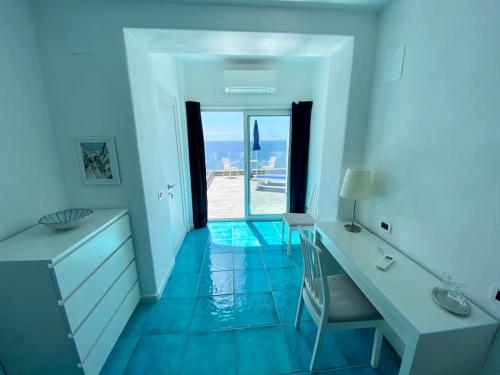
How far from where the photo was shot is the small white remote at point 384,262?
1291 millimetres

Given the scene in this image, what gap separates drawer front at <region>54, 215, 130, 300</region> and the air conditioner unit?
2.27 metres

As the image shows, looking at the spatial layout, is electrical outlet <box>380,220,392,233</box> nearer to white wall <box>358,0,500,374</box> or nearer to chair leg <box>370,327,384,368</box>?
white wall <box>358,0,500,374</box>

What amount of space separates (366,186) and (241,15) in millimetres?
1653

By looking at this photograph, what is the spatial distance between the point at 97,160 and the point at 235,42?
153cm

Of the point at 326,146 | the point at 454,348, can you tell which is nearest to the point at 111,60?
the point at 326,146

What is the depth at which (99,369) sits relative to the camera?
1.36 m

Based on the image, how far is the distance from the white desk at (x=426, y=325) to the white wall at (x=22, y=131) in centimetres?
223

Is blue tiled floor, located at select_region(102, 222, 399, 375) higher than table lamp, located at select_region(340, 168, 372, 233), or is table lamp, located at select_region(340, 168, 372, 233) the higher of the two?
table lamp, located at select_region(340, 168, 372, 233)

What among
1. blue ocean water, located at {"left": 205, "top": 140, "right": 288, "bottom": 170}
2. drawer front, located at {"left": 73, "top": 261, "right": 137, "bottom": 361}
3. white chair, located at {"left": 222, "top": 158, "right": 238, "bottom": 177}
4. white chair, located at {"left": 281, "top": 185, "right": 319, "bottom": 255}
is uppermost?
blue ocean water, located at {"left": 205, "top": 140, "right": 288, "bottom": 170}

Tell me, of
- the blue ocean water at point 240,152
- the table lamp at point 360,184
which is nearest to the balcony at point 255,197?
the blue ocean water at point 240,152

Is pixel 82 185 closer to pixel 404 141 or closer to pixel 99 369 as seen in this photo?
pixel 99 369

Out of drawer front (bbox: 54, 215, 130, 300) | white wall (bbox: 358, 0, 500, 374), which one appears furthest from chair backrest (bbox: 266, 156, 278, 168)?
drawer front (bbox: 54, 215, 130, 300)

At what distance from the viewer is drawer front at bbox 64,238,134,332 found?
1163 mm

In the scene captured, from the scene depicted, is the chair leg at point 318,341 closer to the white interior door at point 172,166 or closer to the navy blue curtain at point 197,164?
the white interior door at point 172,166
